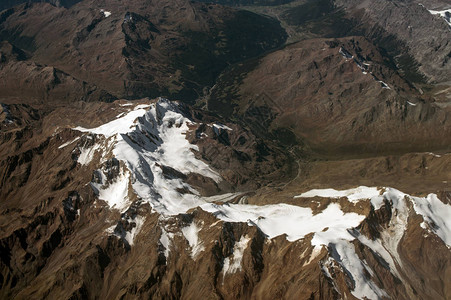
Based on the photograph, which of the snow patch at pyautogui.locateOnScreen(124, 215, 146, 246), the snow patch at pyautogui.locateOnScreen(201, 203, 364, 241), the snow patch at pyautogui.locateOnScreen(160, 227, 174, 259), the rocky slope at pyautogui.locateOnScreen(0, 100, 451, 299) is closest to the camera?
the rocky slope at pyautogui.locateOnScreen(0, 100, 451, 299)

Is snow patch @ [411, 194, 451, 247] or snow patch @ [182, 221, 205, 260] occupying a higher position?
snow patch @ [411, 194, 451, 247]

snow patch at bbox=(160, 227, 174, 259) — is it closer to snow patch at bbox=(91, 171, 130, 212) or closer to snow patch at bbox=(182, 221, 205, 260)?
snow patch at bbox=(182, 221, 205, 260)

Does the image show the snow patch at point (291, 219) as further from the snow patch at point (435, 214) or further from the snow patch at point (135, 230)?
the snow patch at point (135, 230)

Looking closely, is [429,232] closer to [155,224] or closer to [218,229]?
[218,229]

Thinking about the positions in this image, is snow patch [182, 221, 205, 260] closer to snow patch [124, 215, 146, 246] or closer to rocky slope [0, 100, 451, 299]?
rocky slope [0, 100, 451, 299]

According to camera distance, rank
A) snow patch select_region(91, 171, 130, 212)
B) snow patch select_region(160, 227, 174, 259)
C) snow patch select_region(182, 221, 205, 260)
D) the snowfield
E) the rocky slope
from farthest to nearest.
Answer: snow patch select_region(91, 171, 130, 212) < snow patch select_region(160, 227, 174, 259) < snow patch select_region(182, 221, 205, 260) < the snowfield < the rocky slope

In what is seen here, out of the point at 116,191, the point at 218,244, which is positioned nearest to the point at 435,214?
the point at 218,244

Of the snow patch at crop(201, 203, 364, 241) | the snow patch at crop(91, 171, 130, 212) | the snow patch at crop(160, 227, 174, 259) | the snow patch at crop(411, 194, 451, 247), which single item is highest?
the snow patch at crop(411, 194, 451, 247)

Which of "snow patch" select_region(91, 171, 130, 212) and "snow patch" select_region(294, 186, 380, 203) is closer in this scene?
"snow patch" select_region(294, 186, 380, 203)

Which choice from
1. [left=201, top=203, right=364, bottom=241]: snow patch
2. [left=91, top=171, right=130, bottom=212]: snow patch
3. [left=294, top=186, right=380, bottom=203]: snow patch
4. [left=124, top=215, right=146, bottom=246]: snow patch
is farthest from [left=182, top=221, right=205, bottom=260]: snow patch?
[left=294, top=186, right=380, bottom=203]: snow patch

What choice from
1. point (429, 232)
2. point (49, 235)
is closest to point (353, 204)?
point (429, 232)

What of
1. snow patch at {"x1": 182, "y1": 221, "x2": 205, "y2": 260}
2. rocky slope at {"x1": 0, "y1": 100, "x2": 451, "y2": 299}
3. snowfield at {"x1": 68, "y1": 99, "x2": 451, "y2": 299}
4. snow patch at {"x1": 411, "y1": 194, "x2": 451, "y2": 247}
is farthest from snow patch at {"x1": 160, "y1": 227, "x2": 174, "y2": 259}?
snow patch at {"x1": 411, "y1": 194, "x2": 451, "y2": 247}
